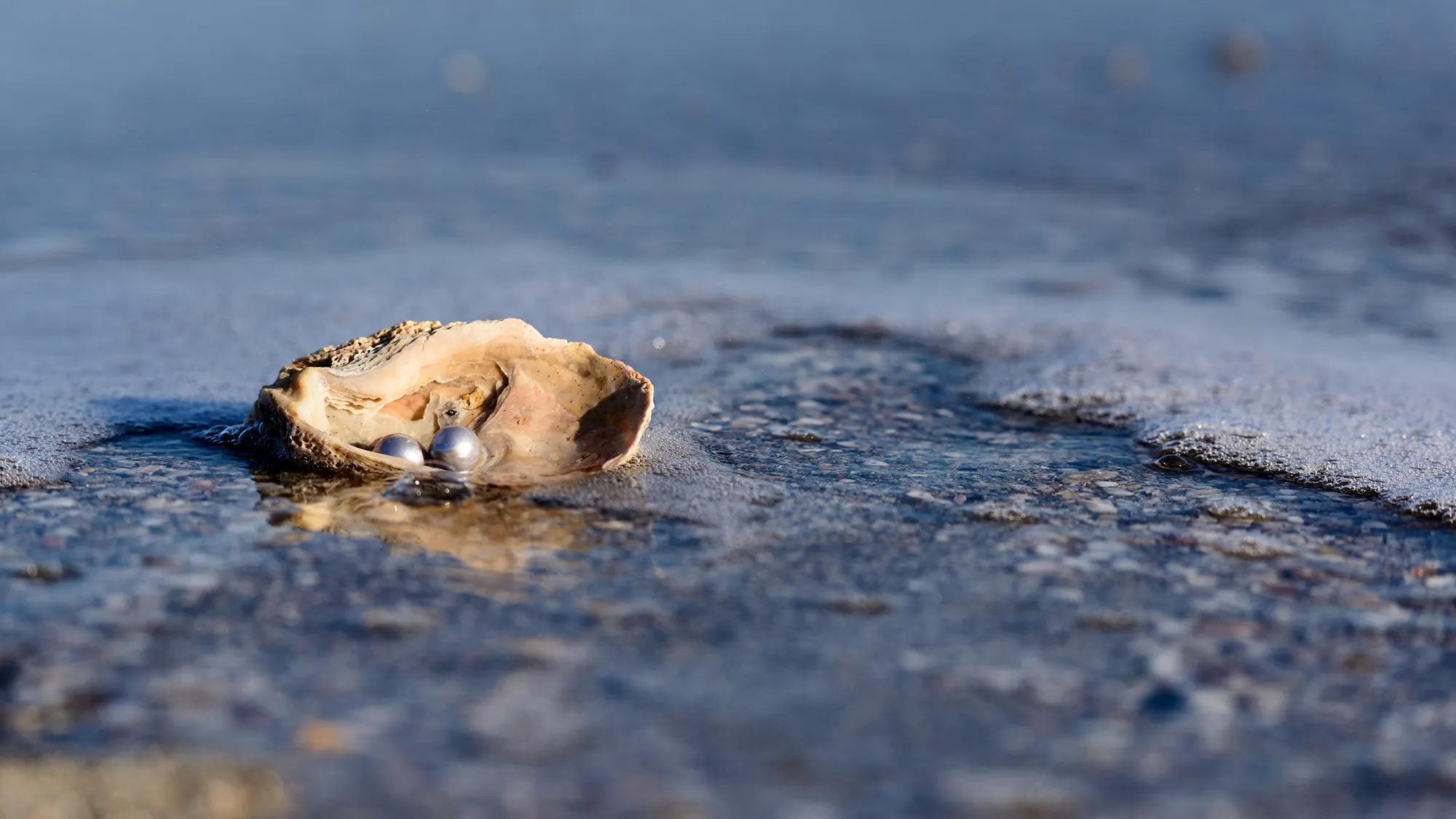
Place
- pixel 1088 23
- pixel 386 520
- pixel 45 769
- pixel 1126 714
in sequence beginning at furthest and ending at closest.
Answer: pixel 1088 23 → pixel 386 520 → pixel 1126 714 → pixel 45 769

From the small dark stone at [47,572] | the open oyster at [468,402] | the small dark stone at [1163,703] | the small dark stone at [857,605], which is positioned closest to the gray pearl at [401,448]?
the open oyster at [468,402]

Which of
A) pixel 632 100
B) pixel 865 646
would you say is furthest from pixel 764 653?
pixel 632 100

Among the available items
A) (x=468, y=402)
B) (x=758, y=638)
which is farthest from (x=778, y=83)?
(x=758, y=638)

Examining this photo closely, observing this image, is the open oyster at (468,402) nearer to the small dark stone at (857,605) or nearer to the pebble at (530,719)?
the small dark stone at (857,605)

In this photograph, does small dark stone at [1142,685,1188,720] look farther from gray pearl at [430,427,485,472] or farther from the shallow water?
gray pearl at [430,427,485,472]

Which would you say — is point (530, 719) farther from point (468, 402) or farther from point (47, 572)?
point (468, 402)

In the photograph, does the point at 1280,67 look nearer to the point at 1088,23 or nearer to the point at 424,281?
the point at 1088,23
